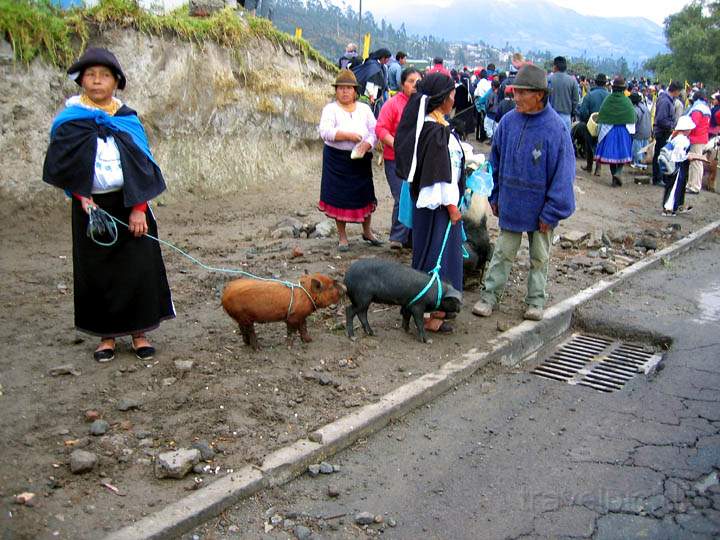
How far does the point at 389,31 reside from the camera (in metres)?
88.9

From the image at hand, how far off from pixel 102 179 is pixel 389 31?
89841 millimetres

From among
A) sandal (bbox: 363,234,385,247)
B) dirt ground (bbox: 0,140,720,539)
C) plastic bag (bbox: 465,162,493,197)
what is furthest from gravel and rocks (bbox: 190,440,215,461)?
sandal (bbox: 363,234,385,247)

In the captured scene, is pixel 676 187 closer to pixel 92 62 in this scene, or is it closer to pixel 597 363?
pixel 597 363

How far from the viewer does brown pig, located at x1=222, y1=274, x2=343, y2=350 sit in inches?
188

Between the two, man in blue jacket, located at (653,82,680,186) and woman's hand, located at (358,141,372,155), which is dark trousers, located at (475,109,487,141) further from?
woman's hand, located at (358,141,372,155)

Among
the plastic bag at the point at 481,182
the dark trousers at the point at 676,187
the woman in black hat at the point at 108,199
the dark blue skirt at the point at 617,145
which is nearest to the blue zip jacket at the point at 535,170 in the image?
the plastic bag at the point at 481,182

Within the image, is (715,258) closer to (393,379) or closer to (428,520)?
(393,379)

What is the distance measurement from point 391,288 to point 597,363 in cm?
196

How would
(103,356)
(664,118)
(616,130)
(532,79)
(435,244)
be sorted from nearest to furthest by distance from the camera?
1. (103,356)
2. (532,79)
3. (435,244)
4. (616,130)
5. (664,118)

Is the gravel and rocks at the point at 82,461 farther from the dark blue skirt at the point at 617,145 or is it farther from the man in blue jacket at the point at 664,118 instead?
the man in blue jacket at the point at 664,118

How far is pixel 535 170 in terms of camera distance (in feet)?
18.8

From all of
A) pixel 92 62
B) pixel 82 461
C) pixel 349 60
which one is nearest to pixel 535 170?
pixel 92 62

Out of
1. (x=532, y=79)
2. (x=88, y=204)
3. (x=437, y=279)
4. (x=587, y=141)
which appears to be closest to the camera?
(x=88, y=204)

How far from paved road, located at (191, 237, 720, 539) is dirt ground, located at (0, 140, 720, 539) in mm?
397
